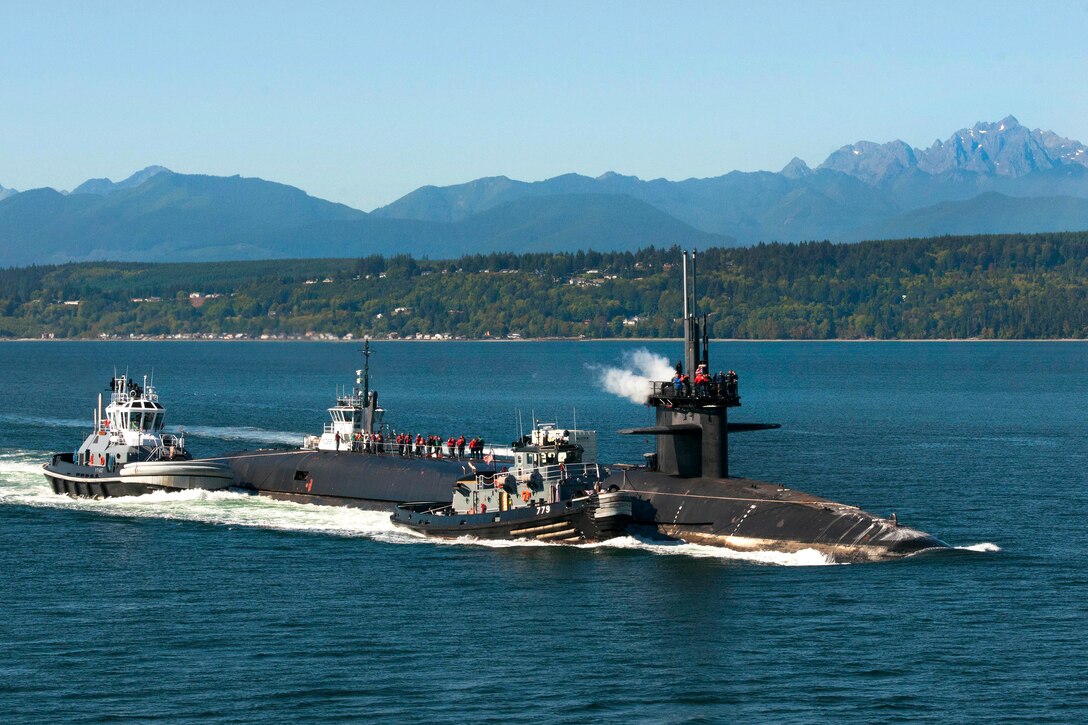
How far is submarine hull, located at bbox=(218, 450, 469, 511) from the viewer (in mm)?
80812

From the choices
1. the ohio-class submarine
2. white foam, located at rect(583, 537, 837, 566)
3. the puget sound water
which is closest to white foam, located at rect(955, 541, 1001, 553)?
the puget sound water

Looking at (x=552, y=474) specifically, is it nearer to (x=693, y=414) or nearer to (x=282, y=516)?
(x=693, y=414)

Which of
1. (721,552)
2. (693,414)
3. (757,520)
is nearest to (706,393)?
(693,414)

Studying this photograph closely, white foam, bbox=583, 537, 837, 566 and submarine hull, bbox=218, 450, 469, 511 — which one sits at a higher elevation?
submarine hull, bbox=218, 450, 469, 511

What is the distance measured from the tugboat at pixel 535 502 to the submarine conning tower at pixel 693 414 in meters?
3.65

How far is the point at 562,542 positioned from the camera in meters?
69.6

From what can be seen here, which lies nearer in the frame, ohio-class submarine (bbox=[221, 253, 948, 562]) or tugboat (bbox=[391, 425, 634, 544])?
ohio-class submarine (bbox=[221, 253, 948, 562])

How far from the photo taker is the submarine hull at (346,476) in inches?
3182

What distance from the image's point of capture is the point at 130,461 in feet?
299

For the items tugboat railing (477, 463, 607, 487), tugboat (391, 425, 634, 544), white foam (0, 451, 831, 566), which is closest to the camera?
white foam (0, 451, 831, 566)

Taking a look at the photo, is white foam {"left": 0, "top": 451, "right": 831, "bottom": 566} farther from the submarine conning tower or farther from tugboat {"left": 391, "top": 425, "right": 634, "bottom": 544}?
the submarine conning tower

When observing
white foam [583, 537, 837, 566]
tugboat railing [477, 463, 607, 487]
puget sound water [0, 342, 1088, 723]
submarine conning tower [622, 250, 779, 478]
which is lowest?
puget sound water [0, 342, 1088, 723]

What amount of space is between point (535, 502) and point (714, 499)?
871 cm

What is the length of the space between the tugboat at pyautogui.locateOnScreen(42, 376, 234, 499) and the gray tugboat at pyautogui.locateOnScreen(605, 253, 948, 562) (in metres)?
25.8
